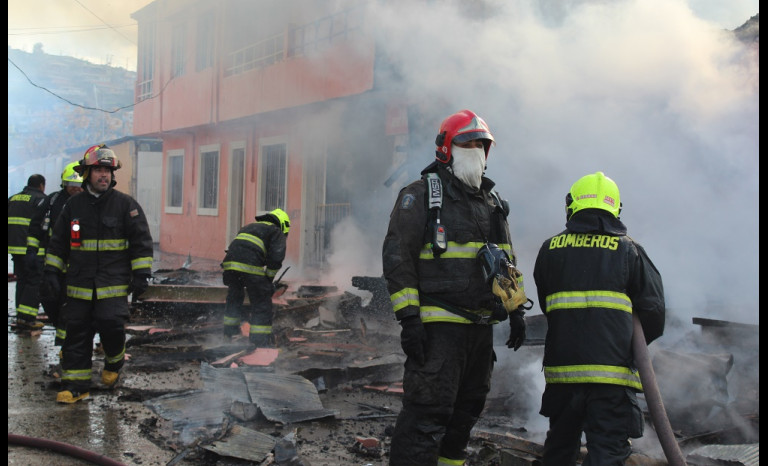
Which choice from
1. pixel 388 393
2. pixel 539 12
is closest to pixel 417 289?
pixel 388 393

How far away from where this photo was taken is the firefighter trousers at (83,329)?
193 inches

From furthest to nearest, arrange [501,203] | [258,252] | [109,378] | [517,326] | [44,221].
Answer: [258,252], [44,221], [109,378], [501,203], [517,326]

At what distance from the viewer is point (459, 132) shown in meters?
3.32

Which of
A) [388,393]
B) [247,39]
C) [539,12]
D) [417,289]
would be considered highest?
[247,39]

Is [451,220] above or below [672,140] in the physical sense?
below

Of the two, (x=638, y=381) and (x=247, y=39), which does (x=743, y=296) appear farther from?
(x=247, y=39)

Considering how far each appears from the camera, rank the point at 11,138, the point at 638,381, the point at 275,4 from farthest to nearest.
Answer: the point at 11,138, the point at 275,4, the point at 638,381

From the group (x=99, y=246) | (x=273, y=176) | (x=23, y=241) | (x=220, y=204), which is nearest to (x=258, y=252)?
(x=99, y=246)

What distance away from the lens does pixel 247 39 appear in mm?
15750

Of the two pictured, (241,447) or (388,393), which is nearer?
(241,447)

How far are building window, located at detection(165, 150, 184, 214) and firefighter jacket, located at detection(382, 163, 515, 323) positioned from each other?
1659 centimetres

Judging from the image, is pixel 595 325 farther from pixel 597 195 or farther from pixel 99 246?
pixel 99 246

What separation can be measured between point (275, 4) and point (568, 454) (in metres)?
13.4

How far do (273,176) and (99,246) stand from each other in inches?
408
